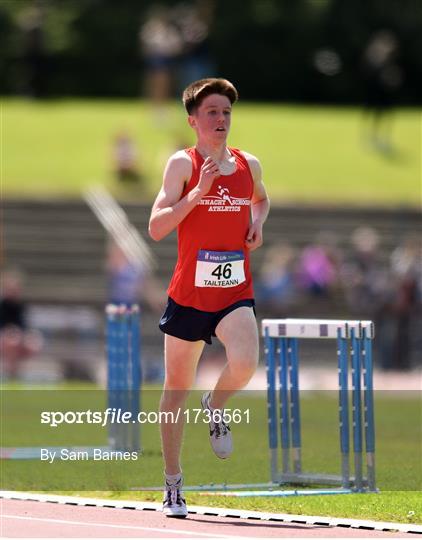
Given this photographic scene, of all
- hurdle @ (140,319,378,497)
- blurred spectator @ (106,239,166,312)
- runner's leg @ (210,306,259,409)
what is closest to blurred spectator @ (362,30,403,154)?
blurred spectator @ (106,239,166,312)

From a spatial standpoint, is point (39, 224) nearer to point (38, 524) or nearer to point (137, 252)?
point (137, 252)

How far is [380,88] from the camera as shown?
32.8 meters

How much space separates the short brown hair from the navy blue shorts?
1.07 meters

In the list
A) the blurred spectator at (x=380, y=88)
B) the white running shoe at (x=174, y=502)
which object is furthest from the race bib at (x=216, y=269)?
the blurred spectator at (x=380, y=88)

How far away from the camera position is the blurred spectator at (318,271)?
26562 millimetres

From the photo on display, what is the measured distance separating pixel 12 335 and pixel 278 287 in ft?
15.1

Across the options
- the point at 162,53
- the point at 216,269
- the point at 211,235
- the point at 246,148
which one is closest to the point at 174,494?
the point at 216,269

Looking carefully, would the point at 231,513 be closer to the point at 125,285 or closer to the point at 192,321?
the point at 192,321

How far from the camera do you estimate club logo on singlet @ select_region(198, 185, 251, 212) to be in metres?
8.62

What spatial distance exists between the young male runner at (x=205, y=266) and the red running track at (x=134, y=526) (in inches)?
9.3

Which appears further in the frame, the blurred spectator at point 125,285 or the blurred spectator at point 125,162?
the blurred spectator at point 125,162

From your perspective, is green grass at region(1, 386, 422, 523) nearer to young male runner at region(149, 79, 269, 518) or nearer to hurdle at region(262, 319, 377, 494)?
hurdle at region(262, 319, 377, 494)

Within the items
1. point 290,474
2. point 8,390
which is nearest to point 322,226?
point 8,390

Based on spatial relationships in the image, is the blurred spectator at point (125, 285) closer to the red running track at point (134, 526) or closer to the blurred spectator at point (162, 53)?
the blurred spectator at point (162, 53)
